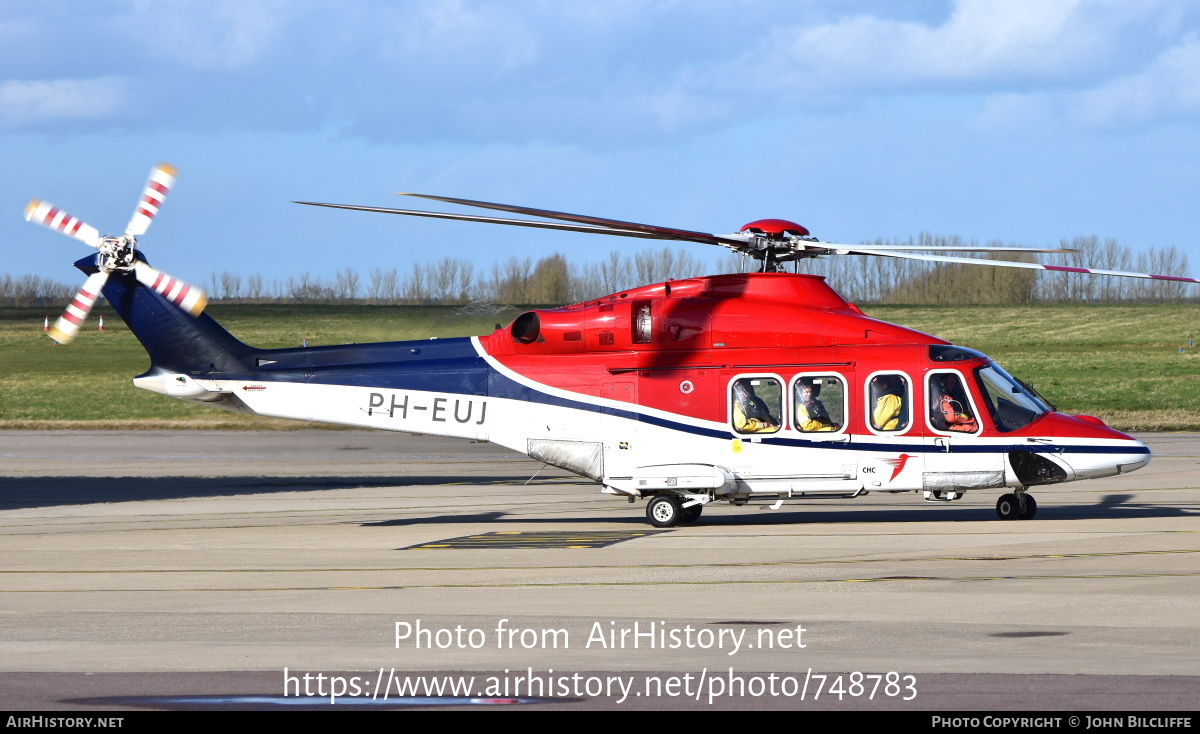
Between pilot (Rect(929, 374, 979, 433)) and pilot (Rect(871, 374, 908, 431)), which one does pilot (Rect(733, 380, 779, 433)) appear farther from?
pilot (Rect(929, 374, 979, 433))

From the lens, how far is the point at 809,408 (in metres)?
18.0

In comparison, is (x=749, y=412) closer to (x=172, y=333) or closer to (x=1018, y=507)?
(x=1018, y=507)

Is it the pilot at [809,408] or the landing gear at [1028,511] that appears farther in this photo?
the landing gear at [1028,511]

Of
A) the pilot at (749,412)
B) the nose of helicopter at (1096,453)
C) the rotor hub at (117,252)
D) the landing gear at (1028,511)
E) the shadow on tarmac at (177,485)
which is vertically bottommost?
the shadow on tarmac at (177,485)

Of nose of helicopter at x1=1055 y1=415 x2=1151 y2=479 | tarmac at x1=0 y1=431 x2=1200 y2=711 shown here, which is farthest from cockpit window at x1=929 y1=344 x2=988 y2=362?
tarmac at x1=0 y1=431 x2=1200 y2=711

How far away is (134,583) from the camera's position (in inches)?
547

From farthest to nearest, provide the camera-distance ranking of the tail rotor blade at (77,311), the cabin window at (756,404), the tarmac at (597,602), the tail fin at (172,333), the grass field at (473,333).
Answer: the grass field at (473,333) → the tail fin at (172,333) → the cabin window at (756,404) → the tail rotor blade at (77,311) → the tarmac at (597,602)

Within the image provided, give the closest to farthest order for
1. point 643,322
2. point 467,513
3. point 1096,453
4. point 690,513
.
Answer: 1. point 1096,453
2. point 643,322
3. point 690,513
4. point 467,513

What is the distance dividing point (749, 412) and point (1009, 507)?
13.2 feet

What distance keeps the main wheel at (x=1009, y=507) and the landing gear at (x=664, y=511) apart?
4637 millimetres

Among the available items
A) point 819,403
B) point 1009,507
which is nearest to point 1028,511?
point 1009,507

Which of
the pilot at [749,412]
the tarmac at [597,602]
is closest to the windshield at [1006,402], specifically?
the tarmac at [597,602]

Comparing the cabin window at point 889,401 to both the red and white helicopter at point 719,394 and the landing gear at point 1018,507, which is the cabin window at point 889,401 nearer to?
the red and white helicopter at point 719,394

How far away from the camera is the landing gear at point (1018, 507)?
18.2 meters
